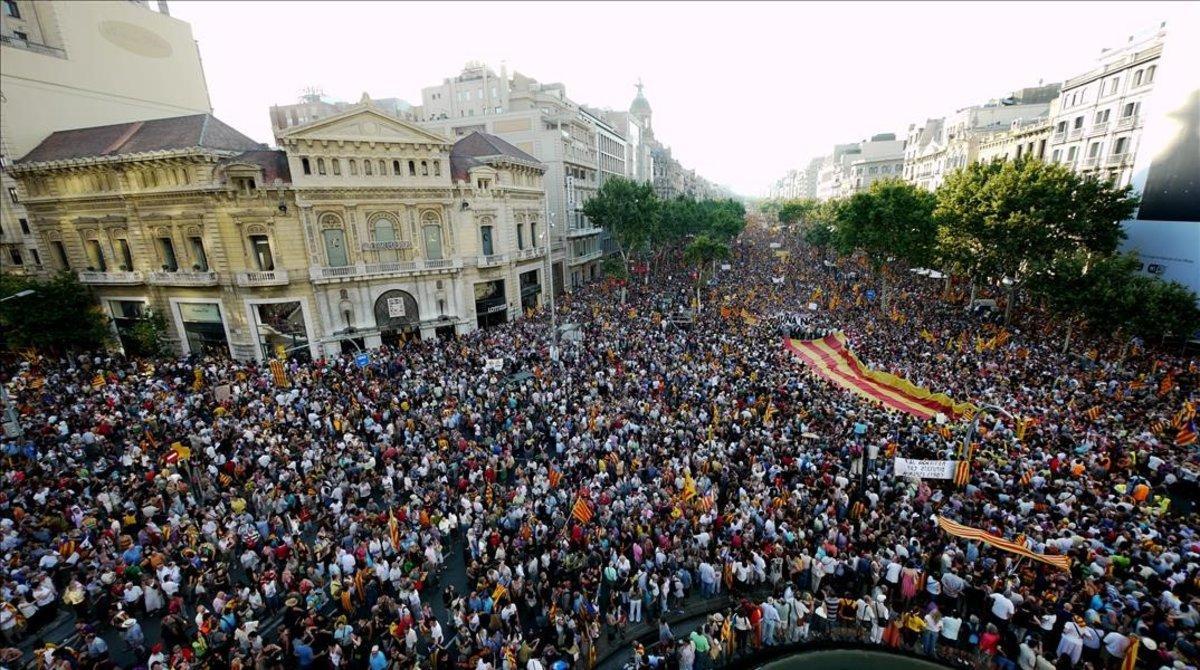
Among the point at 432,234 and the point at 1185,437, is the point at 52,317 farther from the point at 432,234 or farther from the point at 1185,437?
the point at 1185,437

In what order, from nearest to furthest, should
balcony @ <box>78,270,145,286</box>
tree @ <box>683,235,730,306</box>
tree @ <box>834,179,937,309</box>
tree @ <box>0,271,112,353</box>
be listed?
tree @ <box>0,271,112,353</box>, balcony @ <box>78,270,145,286</box>, tree @ <box>834,179,937,309</box>, tree @ <box>683,235,730,306</box>

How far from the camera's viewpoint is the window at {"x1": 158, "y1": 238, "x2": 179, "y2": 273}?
34.1 m

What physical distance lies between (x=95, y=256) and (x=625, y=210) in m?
42.1

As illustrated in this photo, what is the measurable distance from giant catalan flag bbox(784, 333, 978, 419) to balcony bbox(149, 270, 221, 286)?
3647 cm

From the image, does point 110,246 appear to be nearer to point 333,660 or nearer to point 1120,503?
point 333,660

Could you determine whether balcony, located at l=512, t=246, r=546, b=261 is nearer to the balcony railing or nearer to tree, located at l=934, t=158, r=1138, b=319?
the balcony railing

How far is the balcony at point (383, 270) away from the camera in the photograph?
1320 inches

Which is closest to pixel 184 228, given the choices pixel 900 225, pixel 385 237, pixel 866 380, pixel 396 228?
pixel 385 237

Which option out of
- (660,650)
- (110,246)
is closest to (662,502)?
(660,650)

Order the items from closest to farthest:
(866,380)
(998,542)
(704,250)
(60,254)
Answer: (998,542)
(866,380)
(60,254)
(704,250)

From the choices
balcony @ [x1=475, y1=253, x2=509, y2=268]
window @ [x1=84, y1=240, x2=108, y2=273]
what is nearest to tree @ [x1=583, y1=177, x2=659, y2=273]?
balcony @ [x1=475, y1=253, x2=509, y2=268]

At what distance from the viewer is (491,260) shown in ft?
129

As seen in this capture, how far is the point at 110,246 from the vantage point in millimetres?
35031

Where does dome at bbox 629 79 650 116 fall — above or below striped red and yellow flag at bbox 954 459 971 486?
above
